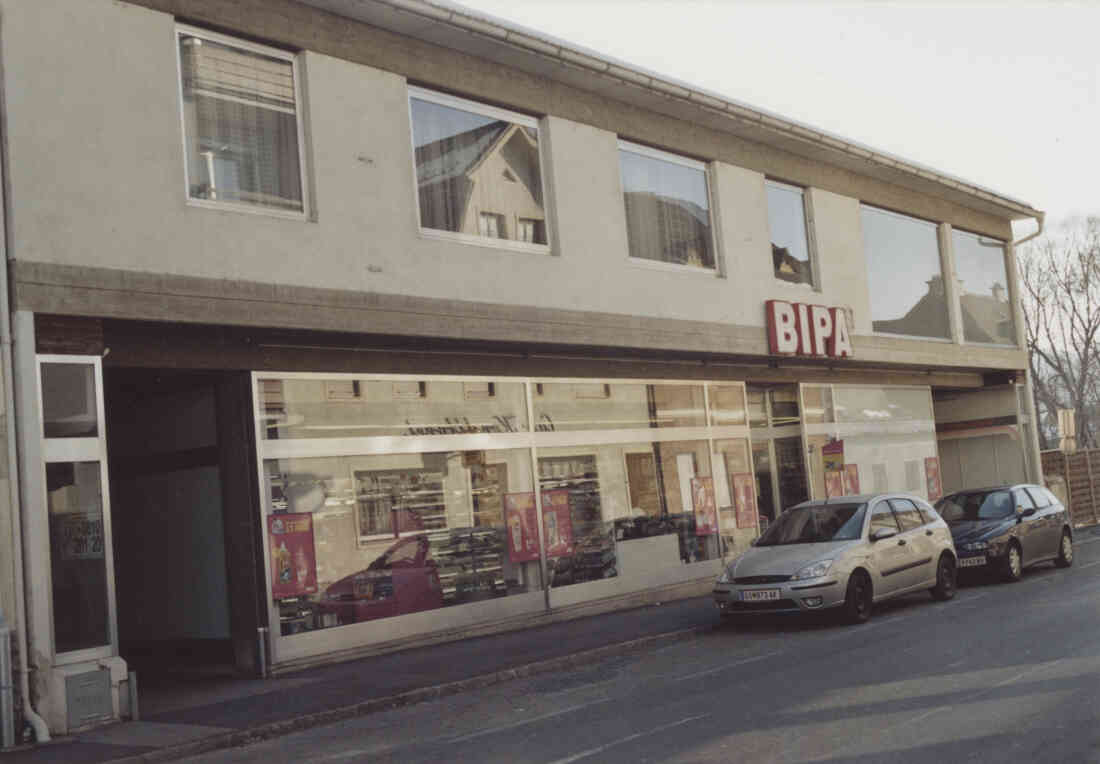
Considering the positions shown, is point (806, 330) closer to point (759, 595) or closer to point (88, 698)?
point (759, 595)

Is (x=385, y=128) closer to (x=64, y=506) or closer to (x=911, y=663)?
(x=64, y=506)

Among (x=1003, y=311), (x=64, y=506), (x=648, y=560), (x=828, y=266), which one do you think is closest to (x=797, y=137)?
(x=828, y=266)

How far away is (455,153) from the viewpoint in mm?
16016

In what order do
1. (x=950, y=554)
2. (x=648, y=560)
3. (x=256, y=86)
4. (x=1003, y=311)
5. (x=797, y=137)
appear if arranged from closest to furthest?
(x=256, y=86) → (x=950, y=554) → (x=648, y=560) → (x=797, y=137) → (x=1003, y=311)

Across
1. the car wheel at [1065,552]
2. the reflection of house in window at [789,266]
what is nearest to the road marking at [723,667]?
the car wheel at [1065,552]

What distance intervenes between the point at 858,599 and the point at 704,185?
856cm

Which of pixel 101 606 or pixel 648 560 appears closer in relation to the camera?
pixel 101 606

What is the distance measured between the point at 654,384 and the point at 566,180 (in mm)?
4113

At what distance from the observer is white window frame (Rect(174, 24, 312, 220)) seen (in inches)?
506

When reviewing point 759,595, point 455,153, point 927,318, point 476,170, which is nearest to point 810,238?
point 927,318

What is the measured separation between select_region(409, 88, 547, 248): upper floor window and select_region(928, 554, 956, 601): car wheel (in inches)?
289

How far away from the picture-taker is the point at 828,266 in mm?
23078

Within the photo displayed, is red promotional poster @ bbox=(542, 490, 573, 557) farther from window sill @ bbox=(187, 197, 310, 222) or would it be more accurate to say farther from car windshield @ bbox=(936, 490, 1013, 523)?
car windshield @ bbox=(936, 490, 1013, 523)

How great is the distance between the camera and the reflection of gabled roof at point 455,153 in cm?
1555
